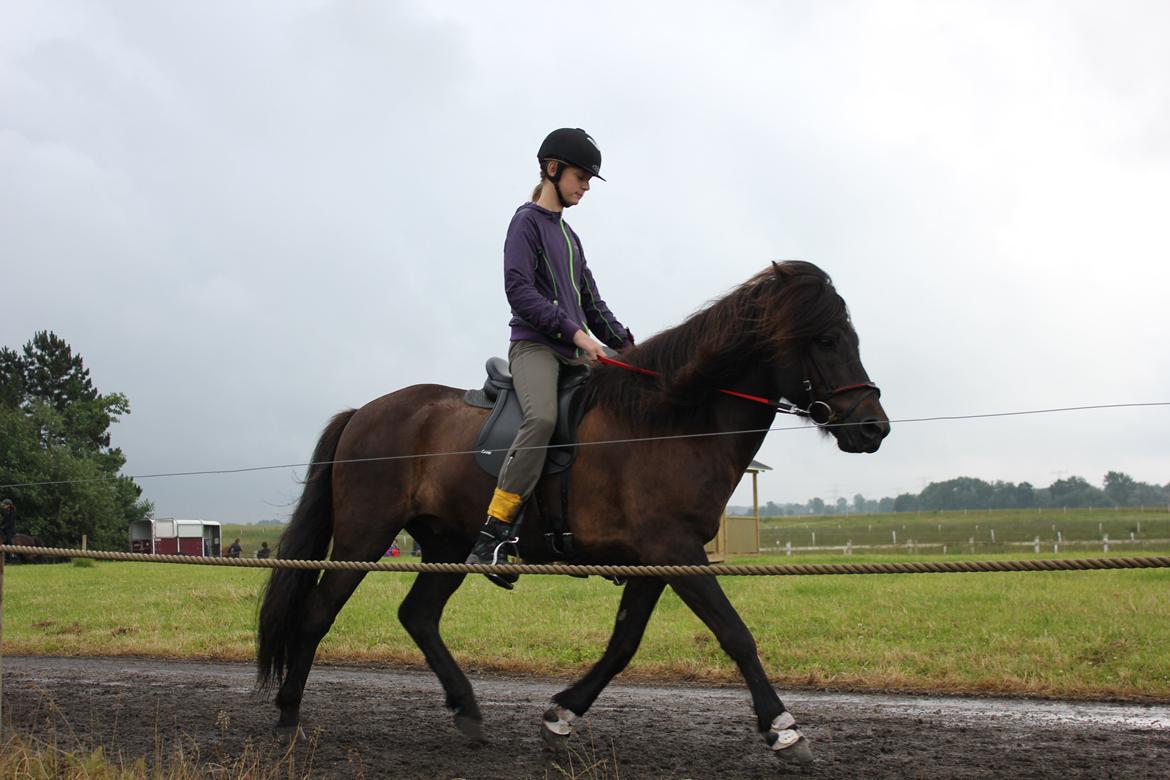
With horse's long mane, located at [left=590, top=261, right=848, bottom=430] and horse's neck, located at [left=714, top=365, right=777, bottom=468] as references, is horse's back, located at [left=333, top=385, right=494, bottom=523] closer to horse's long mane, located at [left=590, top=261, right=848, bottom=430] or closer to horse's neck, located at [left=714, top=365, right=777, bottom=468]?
horse's long mane, located at [left=590, top=261, right=848, bottom=430]

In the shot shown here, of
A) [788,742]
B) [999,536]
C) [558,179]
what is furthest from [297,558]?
[999,536]

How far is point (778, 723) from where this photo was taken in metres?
4.91

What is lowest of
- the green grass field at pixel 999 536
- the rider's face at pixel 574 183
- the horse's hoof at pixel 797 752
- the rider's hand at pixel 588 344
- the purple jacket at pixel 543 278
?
the green grass field at pixel 999 536

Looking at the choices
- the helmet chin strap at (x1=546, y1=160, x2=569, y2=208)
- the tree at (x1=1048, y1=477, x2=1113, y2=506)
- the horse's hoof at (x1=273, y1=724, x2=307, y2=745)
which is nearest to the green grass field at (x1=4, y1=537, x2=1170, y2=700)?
the horse's hoof at (x1=273, y1=724, x2=307, y2=745)

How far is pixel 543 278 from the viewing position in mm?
6320

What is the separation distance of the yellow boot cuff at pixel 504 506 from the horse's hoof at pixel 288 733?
187 cm

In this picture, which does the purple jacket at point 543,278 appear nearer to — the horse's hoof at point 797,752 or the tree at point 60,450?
the horse's hoof at point 797,752

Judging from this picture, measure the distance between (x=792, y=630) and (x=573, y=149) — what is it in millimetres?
7250

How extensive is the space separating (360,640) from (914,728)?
724 centimetres

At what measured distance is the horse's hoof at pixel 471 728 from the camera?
618 centimetres

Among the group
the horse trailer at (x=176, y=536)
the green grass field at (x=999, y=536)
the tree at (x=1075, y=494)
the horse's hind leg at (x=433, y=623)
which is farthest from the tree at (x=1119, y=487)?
the horse's hind leg at (x=433, y=623)

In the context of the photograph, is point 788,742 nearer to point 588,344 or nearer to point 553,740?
point 553,740

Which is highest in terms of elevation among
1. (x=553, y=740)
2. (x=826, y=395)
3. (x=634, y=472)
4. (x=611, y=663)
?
(x=826, y=395)

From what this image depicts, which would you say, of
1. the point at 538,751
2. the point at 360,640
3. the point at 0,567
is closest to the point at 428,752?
the point at 538,751
